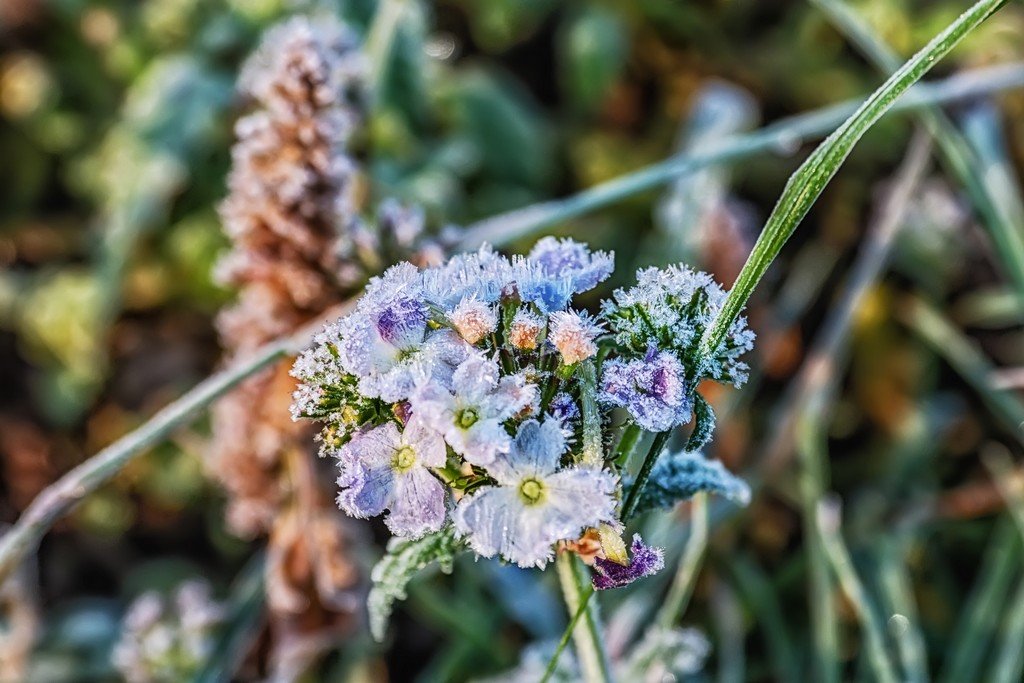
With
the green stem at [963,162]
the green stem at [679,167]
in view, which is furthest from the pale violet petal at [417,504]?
the green stem at [963,162]

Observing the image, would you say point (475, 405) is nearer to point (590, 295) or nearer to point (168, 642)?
point (168, 642)

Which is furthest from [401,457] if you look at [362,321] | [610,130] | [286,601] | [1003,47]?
[1003,47]

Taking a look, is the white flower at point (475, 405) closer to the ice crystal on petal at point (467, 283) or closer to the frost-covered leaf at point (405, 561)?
the ice crystal on petal at point (467, 283)

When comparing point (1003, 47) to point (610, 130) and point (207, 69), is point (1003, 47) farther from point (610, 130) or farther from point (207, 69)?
point (207, 69)

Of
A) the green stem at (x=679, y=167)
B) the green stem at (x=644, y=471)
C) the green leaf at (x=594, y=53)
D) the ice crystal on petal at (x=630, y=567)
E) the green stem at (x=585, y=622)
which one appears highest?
the green leaf at (x=594, y=53)

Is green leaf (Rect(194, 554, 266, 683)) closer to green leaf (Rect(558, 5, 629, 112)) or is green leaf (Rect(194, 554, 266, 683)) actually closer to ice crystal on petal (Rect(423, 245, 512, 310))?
ice crystal on petal (Rect(423, 245, 512, 310))

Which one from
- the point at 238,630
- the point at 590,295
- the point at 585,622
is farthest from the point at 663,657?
the point at 590,295
